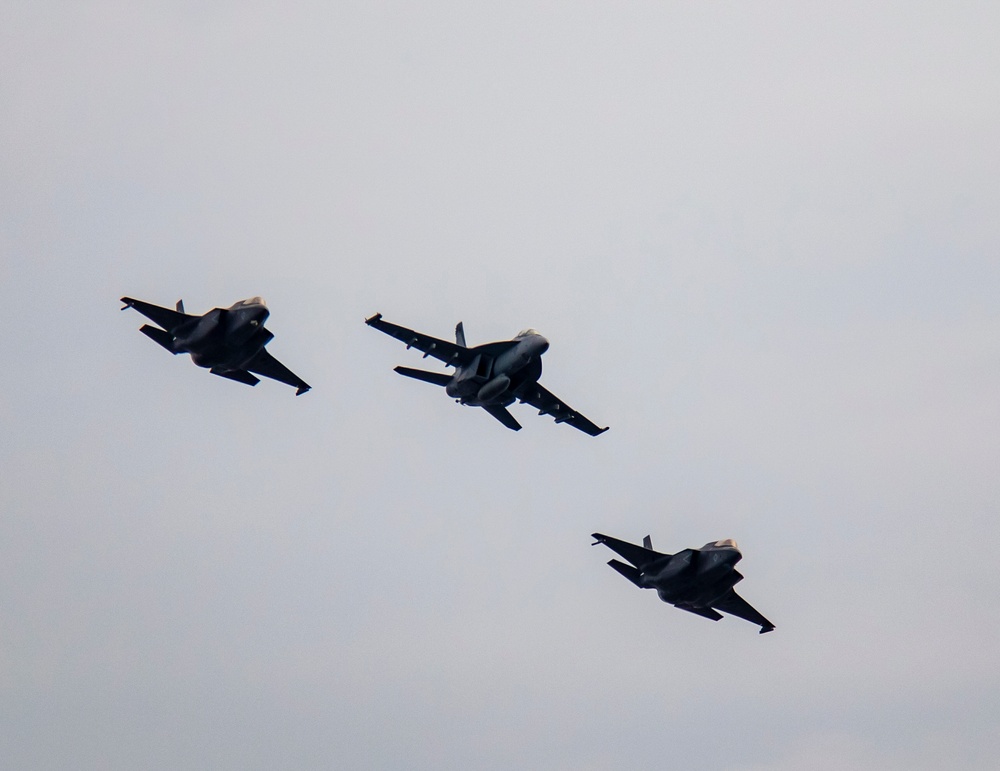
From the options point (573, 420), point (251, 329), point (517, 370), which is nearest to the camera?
point (251, 329)

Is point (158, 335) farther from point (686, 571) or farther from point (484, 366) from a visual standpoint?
point (686, 571)

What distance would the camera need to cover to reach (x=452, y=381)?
238ft

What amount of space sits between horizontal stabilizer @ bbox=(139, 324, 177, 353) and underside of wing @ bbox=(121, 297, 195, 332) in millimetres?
405

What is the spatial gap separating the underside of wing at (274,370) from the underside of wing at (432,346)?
583 cm

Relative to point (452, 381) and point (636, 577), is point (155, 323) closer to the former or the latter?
point (452, 381)

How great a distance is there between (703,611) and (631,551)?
6121mm

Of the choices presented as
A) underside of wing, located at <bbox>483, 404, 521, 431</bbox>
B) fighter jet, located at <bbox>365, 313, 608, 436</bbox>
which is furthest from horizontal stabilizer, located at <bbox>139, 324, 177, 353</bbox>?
underside of wing, located at <bbox>483, 404, 521, 431</bbox>

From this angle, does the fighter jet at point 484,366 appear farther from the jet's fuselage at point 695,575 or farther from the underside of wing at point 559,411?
the jet's fuselage at point 695,575

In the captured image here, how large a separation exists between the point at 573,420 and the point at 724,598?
13.6 metres

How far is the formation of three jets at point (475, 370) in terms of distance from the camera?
67.3m

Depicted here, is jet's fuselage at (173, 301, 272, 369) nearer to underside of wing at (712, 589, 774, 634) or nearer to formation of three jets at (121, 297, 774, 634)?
formation of three jets at (121, 297, 774, 634)

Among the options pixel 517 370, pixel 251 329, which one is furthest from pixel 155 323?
pixel 517 370

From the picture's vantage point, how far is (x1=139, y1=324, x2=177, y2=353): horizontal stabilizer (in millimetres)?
69562

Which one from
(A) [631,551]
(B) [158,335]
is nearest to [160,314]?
(B) [158,335]
